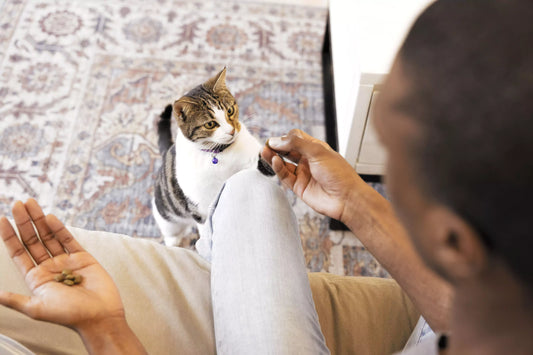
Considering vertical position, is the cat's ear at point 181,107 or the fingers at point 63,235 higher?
the cat's ear at point 181,107

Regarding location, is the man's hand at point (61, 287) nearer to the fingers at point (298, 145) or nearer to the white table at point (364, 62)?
the fingers at point (298, 145)

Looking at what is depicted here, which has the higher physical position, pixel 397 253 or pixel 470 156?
pixel 470 156

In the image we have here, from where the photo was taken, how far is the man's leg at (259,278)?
69cm

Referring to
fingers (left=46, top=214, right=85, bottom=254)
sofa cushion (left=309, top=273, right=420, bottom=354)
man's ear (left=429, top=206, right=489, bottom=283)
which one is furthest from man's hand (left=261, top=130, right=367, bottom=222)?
man's ear (left=429, top=206, right=489, bottom=283)

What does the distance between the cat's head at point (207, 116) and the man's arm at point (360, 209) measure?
0.20m

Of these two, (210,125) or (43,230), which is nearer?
(43,230)

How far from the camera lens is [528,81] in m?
0.31

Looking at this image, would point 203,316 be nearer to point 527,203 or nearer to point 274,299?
point 274,299

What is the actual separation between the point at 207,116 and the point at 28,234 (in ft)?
1.57

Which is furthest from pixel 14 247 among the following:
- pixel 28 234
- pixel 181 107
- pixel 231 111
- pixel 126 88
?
pixel 126 88

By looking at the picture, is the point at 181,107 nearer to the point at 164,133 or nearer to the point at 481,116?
the point at 164,133

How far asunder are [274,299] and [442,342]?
291 millimetres

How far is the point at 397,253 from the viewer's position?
0.79 metres

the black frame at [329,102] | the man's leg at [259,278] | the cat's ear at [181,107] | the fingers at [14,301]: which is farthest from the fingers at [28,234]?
the black frame at [329,102]
